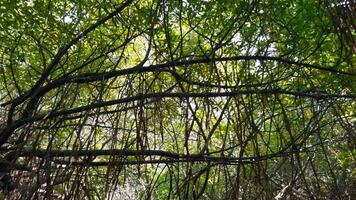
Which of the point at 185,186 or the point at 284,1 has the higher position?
the point at 284,1

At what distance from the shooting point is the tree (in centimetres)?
150

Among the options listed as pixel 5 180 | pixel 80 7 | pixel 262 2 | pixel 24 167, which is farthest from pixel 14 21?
pixel 262 2

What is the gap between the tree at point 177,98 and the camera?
150 centimetres

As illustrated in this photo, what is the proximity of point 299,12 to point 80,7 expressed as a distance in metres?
1.30

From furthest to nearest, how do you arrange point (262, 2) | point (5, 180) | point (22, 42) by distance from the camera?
point (22, 42)
point (5, 180)
point (262, 2)

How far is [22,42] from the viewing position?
9.39 feet

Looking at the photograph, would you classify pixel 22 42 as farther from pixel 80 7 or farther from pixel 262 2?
pixel 262 2

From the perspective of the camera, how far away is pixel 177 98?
92.6 inches

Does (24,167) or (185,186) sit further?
(24,167)

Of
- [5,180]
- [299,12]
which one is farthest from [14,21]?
[299,12]

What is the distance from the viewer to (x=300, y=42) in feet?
8.13

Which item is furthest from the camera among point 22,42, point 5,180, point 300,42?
point 22,42

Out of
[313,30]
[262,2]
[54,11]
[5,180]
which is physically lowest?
[5,180]

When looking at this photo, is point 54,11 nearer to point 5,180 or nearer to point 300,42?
point 5,180
